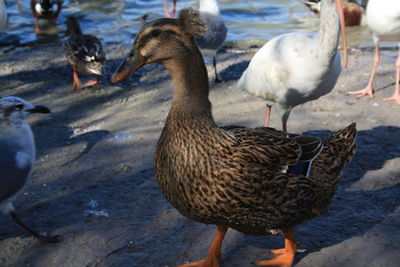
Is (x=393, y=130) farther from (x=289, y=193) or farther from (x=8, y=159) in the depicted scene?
(x=8, y=159)

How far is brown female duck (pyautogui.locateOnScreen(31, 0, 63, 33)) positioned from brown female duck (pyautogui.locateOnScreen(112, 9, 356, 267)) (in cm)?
1060

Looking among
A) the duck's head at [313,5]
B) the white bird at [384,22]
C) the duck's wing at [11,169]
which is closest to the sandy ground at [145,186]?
the white bird at [384,22]

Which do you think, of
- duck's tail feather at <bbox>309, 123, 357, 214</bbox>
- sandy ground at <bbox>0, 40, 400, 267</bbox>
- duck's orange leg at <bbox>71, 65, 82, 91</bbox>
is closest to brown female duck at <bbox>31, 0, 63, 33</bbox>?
sandy ground at <bbox>0, 40, 400, 267</bbox>

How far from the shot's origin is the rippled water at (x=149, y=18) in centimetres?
1198

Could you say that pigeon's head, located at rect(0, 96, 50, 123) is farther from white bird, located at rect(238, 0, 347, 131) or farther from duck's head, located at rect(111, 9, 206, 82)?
white bird, located at rect(238, 0, 347, 131)

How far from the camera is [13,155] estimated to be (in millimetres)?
4066

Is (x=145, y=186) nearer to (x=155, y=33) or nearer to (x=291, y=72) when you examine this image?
(x=291, y=72)

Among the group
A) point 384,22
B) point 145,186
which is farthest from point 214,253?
point 384,22

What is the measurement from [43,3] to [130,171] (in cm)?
907

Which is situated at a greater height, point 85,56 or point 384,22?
point 384,22

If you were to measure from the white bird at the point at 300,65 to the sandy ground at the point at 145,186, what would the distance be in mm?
853

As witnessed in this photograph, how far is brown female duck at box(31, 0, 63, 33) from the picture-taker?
41.8 ft

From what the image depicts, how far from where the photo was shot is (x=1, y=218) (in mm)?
4500

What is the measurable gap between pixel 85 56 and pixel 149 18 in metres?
6.24
